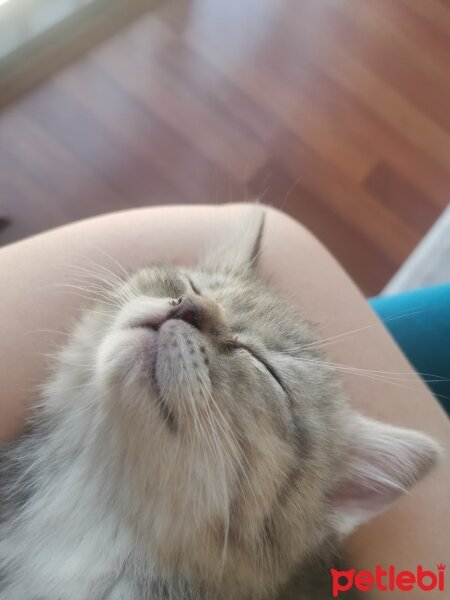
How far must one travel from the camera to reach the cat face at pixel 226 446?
2.63 ft

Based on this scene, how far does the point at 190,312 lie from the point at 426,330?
73 cm

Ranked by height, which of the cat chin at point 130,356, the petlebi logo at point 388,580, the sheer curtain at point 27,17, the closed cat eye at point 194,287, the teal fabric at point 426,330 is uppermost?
the sheer curtain at point 27,17

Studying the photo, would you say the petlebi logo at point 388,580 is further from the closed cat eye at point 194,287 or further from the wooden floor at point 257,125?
the wooden floor at point 257,125

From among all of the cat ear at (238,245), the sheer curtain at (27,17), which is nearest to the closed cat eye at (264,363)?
the cat ear at (238,245)

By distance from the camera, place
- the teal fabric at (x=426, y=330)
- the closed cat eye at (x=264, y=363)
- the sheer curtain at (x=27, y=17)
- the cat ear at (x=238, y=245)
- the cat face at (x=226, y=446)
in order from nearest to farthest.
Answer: the cat face at (x=226, y=446)
the closed cat eye at (x=264, y=363)
the cat ear at (x=238, y=245)
the teal fabric at (x=426, y=330)
the sheer curtain at (x=27, y=17)

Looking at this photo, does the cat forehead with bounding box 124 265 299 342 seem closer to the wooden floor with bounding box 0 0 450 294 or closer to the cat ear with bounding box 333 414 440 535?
the cat ear with bounding box 333 414 440 535

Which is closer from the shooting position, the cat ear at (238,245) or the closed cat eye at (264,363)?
the closed cat eye at (264,363)

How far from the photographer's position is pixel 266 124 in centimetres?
237

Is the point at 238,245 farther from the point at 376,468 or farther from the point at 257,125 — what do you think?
the point at 257,125

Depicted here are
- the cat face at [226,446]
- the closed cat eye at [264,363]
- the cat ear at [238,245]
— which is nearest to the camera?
the cat face at [226,446]

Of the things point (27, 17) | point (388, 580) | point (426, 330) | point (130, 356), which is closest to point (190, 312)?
point (130, 356)

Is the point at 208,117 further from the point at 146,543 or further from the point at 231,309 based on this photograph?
the point at 146,543

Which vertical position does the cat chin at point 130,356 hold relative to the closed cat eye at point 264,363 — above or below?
below

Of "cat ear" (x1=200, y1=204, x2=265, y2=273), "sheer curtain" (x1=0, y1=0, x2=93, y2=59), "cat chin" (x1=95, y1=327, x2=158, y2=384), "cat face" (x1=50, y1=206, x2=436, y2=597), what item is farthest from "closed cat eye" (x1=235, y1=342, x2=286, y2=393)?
"sheer curtain" (x1=0, y1=0, x2=93, y2=59)
